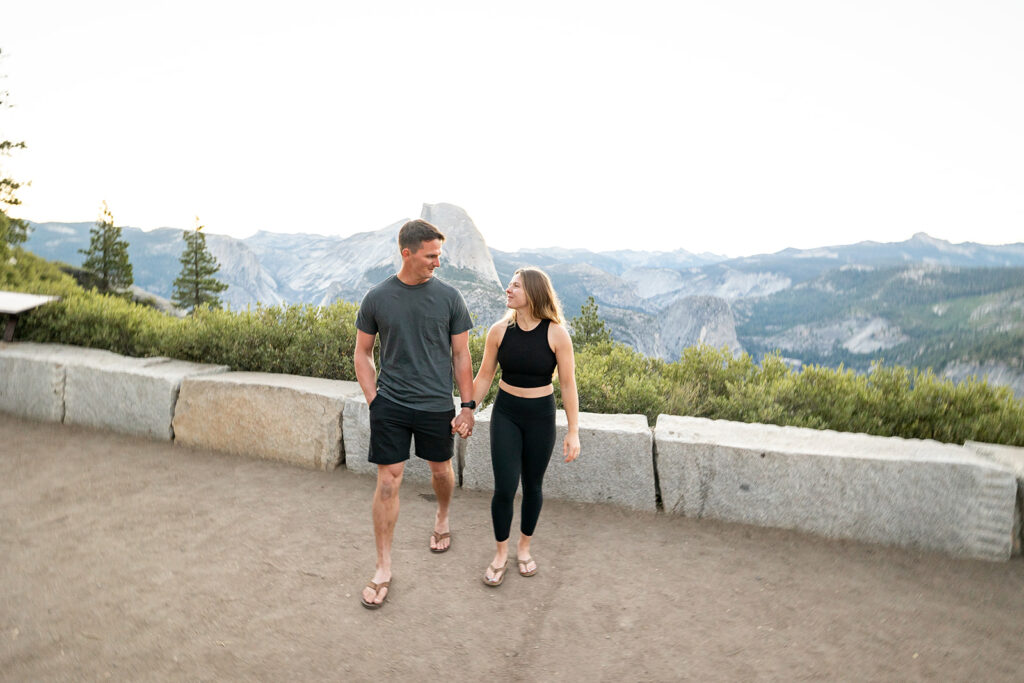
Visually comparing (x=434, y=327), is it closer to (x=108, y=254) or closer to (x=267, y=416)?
(x=267, y=416)

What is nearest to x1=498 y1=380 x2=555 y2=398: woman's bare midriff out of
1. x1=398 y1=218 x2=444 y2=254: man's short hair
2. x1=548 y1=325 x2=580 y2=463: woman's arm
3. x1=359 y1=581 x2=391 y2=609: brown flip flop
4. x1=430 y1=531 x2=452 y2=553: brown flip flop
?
x1=548 y1=325 x2=580 y2=463: woman's arm

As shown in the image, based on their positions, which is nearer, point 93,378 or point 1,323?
point 93,378

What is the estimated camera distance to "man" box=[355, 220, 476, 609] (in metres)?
3.57

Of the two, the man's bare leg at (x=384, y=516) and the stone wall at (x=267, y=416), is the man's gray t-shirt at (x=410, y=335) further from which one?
the stone wall at (x=267, y=416)

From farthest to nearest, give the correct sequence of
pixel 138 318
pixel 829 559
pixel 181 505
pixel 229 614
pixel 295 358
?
pixel 138 318
pixel 295 358
pixel 181 505
pixel 829 559
pixel 229 614

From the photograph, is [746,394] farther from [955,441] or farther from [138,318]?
[138,318]

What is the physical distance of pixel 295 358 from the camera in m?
6.65

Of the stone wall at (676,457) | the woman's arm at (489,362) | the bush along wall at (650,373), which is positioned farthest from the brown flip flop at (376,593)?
the bush along wall at (650,373)

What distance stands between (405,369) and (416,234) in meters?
0.84

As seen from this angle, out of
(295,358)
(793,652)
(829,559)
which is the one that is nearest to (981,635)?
(829,559)

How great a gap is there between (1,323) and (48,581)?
593 centimetres

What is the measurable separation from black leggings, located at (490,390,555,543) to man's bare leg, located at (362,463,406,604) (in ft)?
2.11

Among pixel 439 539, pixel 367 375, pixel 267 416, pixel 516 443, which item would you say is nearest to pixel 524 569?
pixel 439 539

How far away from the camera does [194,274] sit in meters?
55.7
